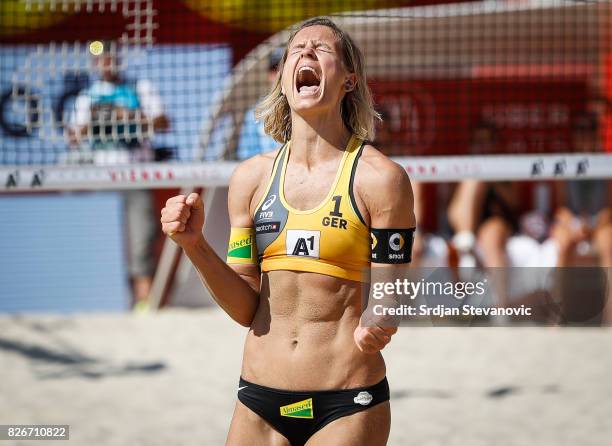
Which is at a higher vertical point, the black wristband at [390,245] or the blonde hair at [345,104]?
the blonde hair at [345,104]

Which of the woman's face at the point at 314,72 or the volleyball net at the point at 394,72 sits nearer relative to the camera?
the woman's face at the point at 314,72

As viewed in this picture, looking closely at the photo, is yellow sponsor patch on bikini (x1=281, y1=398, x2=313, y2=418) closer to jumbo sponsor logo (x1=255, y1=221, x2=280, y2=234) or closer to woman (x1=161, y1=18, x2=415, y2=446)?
woman (x1=161, y1=18, x2=415, y2=446)

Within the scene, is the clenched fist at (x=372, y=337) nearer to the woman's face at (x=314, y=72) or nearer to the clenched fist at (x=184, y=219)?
the clenched fist at (x=184, y=219)

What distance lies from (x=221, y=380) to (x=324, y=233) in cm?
453

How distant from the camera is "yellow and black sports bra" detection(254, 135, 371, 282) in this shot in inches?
114

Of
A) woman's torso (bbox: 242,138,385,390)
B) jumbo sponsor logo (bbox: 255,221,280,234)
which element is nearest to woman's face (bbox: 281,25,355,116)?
woman's torso (bbox: 242,138,385,390)

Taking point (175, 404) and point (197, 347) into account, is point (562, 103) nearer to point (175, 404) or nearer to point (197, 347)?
point (197, 347)

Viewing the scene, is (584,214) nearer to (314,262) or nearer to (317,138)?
(317,138)

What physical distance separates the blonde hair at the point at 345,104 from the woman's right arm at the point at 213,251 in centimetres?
20

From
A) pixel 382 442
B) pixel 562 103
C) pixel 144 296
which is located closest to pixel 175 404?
pixel 144 296

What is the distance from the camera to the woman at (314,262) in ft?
9.40

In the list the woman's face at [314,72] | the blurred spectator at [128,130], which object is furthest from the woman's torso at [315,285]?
the blurred spectator at [128,130]

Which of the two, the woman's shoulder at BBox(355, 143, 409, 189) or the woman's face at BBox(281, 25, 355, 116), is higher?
the woman's face at BBox(281, 25, 355, 116)

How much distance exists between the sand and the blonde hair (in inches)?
120
